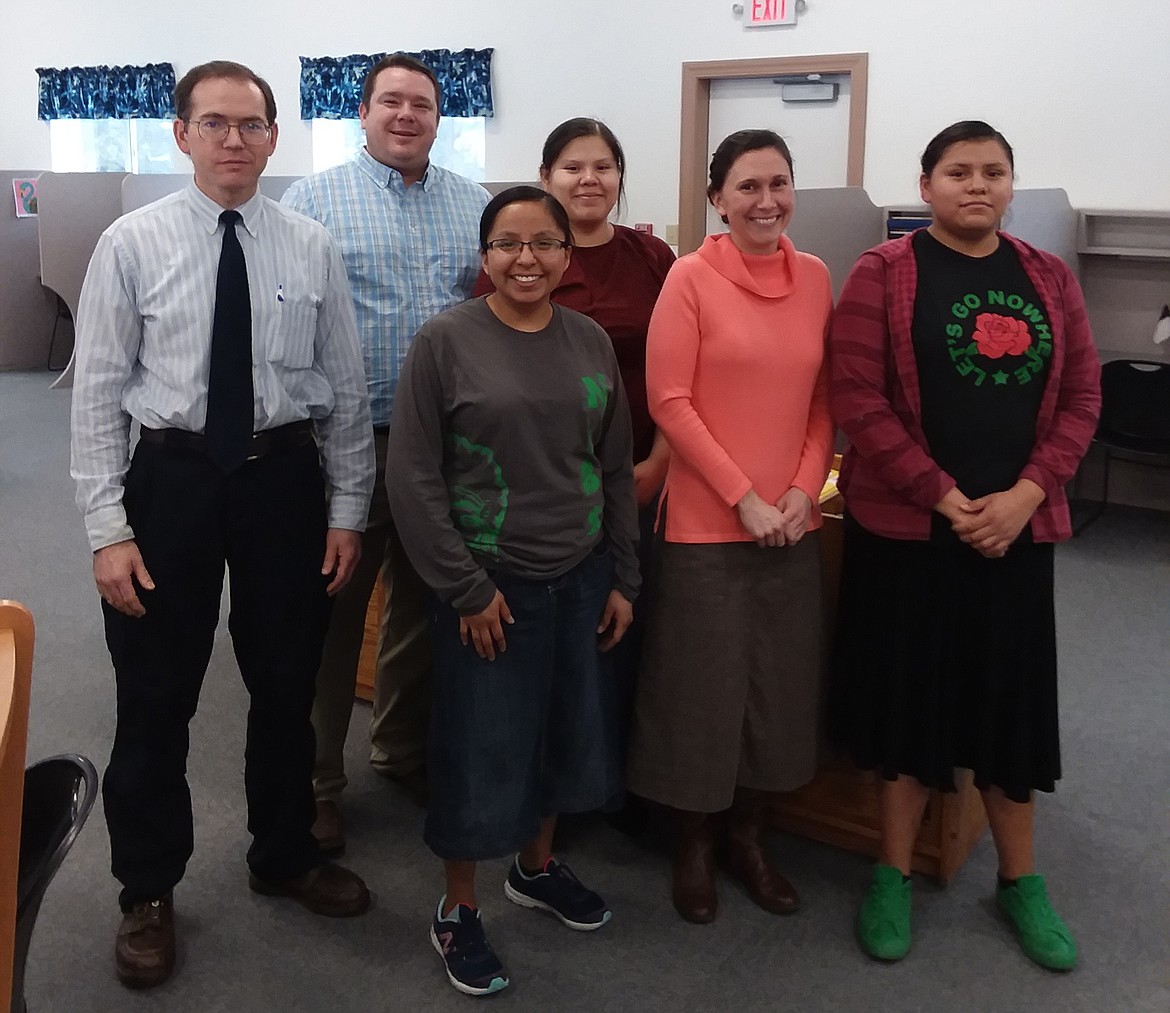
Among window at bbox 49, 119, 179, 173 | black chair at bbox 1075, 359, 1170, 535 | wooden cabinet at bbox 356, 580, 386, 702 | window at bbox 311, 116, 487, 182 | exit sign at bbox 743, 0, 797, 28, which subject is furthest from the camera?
window at bbox 49, 119, 179, 173

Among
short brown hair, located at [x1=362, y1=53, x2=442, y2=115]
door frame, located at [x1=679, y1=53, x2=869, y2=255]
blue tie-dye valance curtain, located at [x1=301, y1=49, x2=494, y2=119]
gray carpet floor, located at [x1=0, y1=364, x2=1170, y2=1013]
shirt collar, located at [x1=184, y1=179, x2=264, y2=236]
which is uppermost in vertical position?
blue tie-dye valance curtain, located at [x1=301, y1=49, x2=494, y2=119]

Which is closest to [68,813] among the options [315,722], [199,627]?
[199,627]

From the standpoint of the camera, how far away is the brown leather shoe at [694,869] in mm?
2043

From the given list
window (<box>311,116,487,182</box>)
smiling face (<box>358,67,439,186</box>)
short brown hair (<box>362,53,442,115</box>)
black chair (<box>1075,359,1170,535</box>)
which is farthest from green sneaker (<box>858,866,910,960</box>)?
window (<box>311,116,487,182</box>)

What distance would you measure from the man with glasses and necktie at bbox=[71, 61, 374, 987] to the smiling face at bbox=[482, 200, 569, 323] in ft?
1.06

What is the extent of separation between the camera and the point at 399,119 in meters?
2.08

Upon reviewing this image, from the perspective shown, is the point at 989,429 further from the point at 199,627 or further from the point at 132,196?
the point at 132,196

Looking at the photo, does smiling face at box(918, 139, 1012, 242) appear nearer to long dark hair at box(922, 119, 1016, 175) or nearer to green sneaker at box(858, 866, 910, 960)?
long dark hair at box(922, 119, 1016, 175)

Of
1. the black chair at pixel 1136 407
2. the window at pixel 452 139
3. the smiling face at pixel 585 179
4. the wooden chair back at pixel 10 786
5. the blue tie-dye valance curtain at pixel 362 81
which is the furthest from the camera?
the window at pixel 452 139

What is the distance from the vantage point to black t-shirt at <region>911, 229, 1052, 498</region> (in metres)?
1.79

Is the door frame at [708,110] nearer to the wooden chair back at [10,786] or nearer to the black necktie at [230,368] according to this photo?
the black necktie at [230,368]

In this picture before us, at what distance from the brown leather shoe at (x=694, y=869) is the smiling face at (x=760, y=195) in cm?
102

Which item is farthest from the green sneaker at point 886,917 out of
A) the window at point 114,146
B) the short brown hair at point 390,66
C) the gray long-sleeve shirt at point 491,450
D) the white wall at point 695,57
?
the window at point 114,146

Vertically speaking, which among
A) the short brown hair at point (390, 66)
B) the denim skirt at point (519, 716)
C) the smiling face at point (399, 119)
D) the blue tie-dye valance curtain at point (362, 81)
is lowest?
the denim skirt at point (519, 716)
